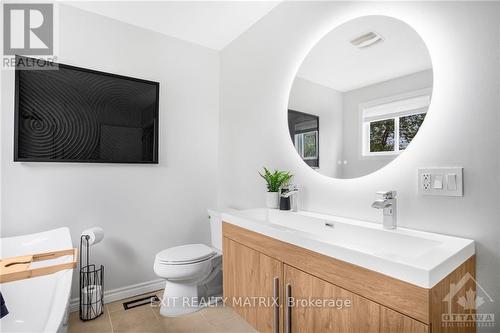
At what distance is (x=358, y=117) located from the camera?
157cm

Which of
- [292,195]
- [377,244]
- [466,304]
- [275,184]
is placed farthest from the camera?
[275,184]

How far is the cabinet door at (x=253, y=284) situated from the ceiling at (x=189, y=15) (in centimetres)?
180

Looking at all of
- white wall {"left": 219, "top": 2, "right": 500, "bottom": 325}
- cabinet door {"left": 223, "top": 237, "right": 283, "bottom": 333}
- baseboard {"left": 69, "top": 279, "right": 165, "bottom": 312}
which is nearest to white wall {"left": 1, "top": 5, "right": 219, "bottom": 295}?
baseboard {"left": 69, "top": 279, "right": 165, "bottom": 312}

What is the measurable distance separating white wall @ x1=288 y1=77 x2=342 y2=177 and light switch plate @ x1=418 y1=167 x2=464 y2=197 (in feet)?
1.55

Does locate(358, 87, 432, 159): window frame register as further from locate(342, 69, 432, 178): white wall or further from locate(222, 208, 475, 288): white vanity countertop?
locate(222, 208, 475, 288): white vanity countertop

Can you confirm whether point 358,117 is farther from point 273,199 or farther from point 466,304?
point 466,304

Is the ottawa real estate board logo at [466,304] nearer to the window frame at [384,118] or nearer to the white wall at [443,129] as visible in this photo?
the white wall at [443,129]

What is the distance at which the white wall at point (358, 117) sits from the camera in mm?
1345

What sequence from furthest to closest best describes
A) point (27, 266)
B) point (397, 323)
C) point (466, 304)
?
point (27, 266) → point (466, 304) → point (397, 323)

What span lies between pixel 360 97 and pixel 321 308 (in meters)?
1.15

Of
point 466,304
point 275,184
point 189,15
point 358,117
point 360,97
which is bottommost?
point 466,304

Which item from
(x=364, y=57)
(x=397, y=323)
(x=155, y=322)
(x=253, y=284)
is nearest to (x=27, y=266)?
(x=155, y=322)

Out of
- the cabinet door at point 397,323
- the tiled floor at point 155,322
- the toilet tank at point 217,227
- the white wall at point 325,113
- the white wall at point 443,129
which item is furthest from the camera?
the toilet tank at point 217,227

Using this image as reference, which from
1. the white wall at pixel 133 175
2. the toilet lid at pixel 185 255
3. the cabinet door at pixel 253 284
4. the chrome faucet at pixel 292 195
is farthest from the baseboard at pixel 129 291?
the chrome faucet at pixel 292 195
